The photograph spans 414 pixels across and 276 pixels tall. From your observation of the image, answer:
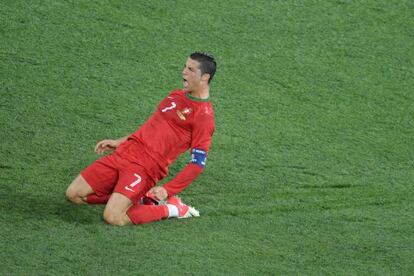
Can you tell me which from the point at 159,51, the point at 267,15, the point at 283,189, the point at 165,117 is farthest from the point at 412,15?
the point at 165,117

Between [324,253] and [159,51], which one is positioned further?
[159,51]

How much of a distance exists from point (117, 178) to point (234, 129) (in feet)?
5.78

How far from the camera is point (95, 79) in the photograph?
30.9 feet

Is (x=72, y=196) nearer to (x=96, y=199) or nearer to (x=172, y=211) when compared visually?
(x=96, y=199)

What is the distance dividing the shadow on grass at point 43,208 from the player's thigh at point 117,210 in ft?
0.44

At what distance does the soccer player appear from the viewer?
7.25 meters

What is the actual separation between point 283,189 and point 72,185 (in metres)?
1.73

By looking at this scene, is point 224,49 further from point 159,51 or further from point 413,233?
point 413,233

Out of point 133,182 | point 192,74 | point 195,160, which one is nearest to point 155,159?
point 133,182

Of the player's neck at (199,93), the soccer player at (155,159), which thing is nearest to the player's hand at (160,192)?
the soccer player at (155,159)

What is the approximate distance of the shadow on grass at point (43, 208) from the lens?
7191mm

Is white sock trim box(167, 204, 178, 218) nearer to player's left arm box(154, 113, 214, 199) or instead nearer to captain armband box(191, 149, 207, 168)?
player's left arm box(154, 113, 214, 199)

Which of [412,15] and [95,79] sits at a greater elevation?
[412,15]

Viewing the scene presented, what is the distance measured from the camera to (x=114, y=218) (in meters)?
7.19
